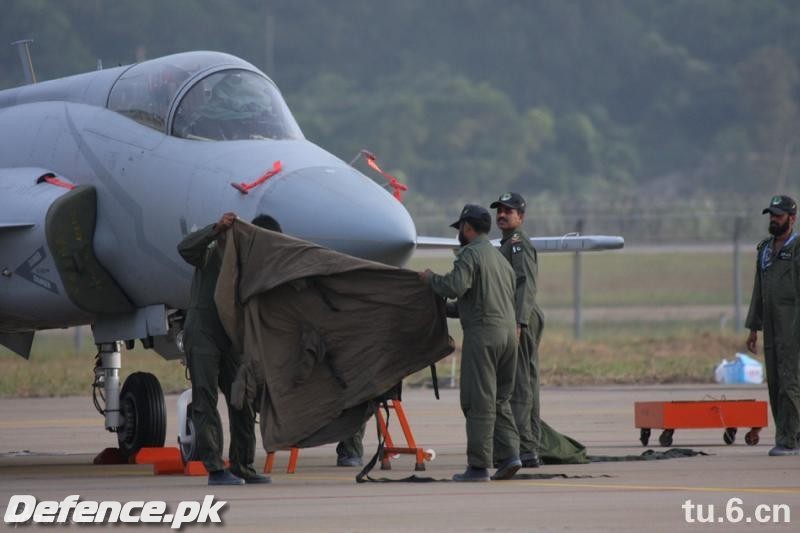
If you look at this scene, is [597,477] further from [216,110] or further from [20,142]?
[20,142]

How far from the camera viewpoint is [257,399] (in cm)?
1154

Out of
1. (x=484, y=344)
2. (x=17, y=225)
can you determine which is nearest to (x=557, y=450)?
(x=484, y=344)

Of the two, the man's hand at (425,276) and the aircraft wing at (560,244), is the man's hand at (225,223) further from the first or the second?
the aircraft wing at (560,244)

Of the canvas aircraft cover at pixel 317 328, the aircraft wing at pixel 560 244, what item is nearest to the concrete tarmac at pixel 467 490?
the canvas aircraft cover at pixel 317 328

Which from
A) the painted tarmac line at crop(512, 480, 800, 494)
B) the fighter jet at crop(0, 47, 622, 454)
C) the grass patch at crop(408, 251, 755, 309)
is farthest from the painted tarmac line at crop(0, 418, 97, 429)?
the grass patch at crop(408, 251, 755, 309)

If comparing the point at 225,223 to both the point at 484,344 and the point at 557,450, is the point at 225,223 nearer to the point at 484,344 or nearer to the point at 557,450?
the point at 484,344

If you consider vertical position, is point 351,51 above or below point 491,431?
above

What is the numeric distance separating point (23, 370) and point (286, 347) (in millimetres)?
15357

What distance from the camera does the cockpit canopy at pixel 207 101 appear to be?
511 inches

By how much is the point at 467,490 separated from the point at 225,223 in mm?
2483

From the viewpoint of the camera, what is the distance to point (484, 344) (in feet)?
36.8

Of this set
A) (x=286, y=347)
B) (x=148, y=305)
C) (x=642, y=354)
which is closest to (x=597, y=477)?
(x=286, y=347)

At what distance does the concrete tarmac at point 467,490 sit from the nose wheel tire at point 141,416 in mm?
435

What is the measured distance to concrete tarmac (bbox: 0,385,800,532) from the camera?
29.6 ft
